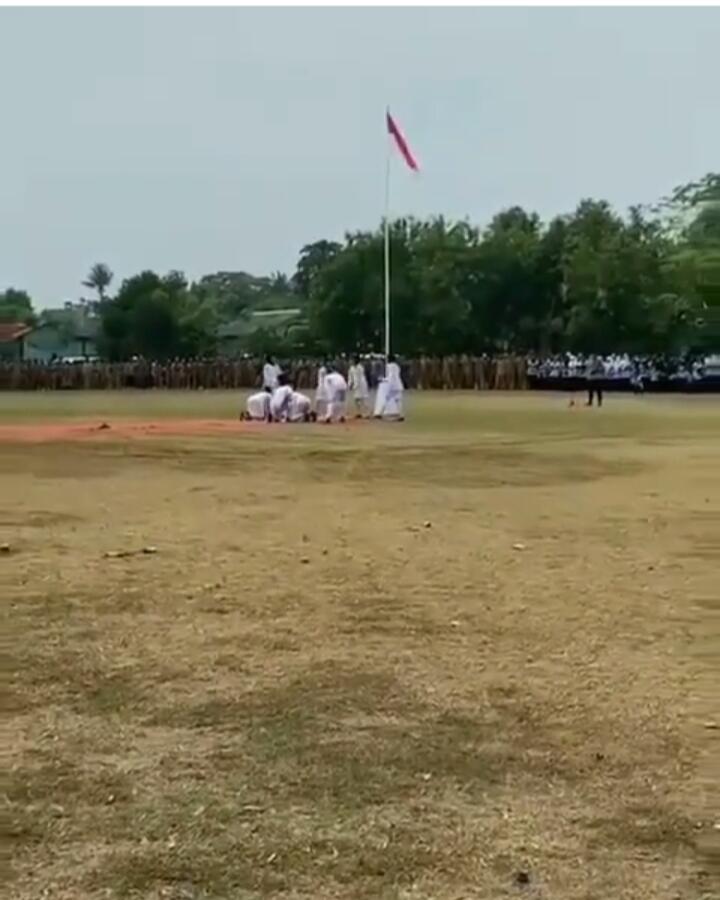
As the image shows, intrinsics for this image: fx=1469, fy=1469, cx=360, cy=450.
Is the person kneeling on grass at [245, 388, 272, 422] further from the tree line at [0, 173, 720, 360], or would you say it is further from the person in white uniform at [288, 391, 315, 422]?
the tree line at [0, 173, 720, 360]

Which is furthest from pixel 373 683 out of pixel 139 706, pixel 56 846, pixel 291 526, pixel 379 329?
pixel 379 329

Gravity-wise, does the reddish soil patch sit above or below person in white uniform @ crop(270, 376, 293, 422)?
below

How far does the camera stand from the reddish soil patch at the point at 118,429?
23.0 metres

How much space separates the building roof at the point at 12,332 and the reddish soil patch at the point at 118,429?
5587cm

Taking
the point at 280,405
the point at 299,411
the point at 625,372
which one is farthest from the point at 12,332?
the point at 280,405

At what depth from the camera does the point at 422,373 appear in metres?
55.6

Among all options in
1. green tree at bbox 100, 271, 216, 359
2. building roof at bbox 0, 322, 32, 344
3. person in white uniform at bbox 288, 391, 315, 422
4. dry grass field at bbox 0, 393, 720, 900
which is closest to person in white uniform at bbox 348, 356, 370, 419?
person in white uniform at bbox 288, 391, 315, 422

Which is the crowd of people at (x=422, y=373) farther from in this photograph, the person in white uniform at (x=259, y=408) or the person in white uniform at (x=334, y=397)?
the person in white uniform at (x=334, y=397)

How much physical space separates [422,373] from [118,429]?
102 feet

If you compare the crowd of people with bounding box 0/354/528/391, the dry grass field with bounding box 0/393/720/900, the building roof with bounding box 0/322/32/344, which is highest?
the building roof with bounding box 0/322/32/344

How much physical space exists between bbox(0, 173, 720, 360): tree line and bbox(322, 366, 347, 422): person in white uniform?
94.2 ft

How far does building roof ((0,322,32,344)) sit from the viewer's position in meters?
82.4

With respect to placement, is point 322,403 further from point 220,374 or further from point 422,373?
point 220,374

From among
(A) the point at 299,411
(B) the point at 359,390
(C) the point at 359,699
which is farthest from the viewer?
(B) the point at 359,390
